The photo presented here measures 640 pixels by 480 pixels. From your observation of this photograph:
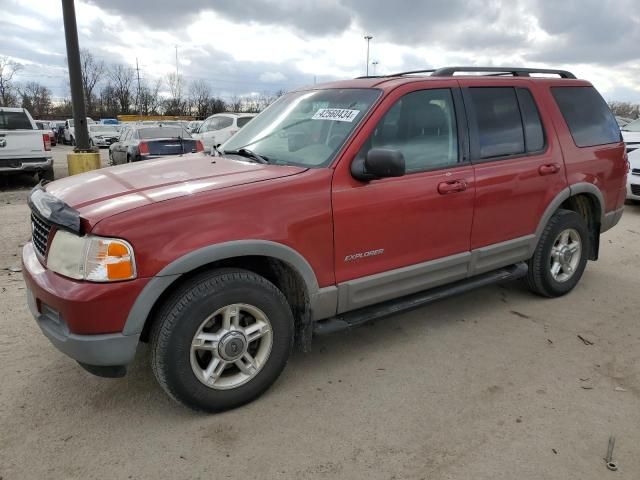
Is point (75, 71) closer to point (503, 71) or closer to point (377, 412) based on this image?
point (503, 71)

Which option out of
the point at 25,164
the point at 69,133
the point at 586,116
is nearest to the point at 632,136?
the point at 586,116

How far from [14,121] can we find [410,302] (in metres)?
11.3

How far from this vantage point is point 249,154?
3.61 metres

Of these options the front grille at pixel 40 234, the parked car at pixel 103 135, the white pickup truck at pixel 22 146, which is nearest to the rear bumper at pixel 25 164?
the white pickup truck at pixel 22 146

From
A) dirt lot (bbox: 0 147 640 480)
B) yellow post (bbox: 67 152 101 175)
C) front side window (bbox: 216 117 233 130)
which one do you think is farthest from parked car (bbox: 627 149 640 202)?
front side window (bbox: 216 117 233 130)

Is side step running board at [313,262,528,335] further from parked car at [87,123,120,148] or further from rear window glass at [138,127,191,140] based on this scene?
parked car at [87,123,120,148]

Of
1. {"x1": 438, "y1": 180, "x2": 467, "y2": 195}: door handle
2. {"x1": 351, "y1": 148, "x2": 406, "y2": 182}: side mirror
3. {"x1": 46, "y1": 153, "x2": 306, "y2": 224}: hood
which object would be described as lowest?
{"x1": 438, "y1": 180, "x2": 467, "y2": 195}: door handle

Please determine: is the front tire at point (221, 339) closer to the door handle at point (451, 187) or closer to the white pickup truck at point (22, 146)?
the door handle at point (451, 187)

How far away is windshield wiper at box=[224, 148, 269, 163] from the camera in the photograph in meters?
3.48

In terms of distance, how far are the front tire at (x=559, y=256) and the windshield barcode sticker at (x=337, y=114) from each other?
2143mm

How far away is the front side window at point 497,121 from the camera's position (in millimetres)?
3883

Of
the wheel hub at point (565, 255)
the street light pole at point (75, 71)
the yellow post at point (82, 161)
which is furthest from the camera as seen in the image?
the yellow post at point (82, 161)

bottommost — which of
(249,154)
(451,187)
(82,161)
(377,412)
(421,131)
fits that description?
(377,412)

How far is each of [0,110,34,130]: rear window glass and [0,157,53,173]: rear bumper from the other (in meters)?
0.91
